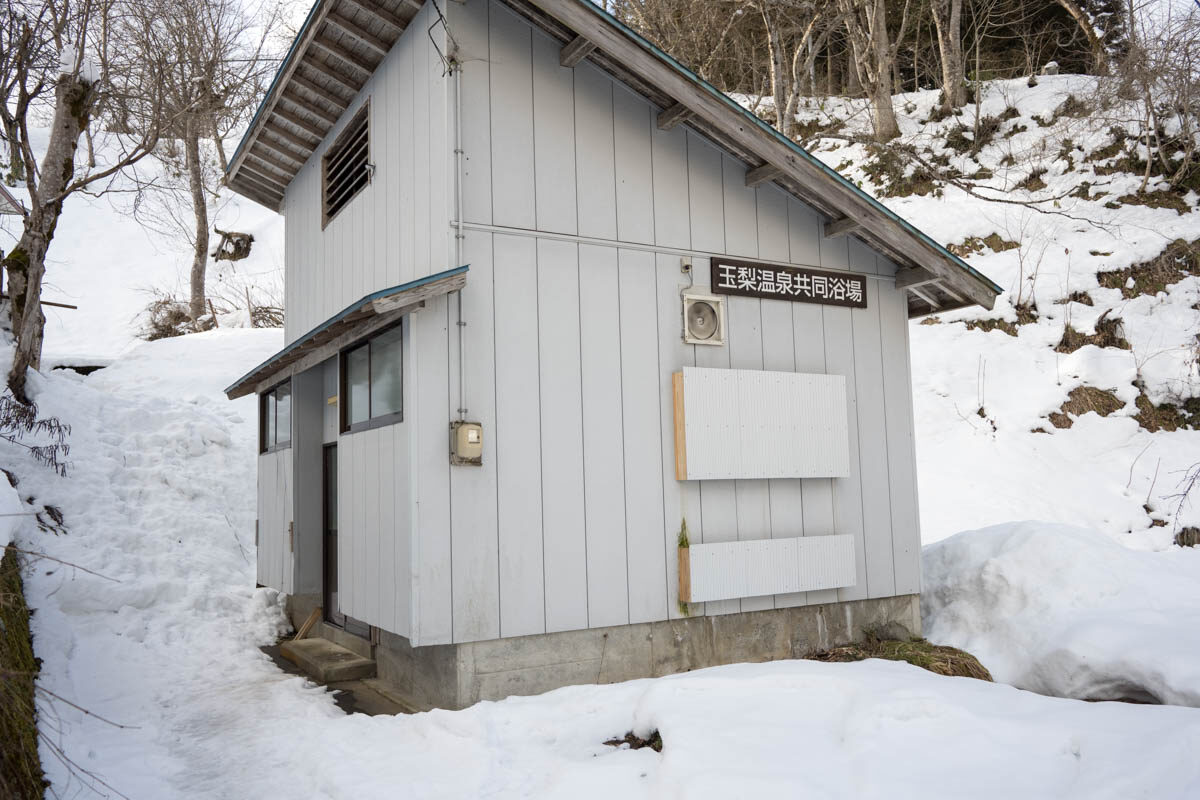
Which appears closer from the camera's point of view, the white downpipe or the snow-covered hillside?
the white downpipe

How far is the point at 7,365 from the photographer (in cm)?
1066

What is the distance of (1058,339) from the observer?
14.5 m

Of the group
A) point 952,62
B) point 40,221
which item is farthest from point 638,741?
point 952,62

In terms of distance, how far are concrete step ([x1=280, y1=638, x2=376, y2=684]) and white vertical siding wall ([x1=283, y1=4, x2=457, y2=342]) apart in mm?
3215

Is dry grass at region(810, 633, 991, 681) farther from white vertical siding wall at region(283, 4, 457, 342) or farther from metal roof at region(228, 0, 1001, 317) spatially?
white vertical siding wall at region(283, 4, 457, 342)

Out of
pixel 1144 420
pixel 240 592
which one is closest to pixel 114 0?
pixel 240 592

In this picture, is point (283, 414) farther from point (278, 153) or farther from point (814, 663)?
point (814, 663)

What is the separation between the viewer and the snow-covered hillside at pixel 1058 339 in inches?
476

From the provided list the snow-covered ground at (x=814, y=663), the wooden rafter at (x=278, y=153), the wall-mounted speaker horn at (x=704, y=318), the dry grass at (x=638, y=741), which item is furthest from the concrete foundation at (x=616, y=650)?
the wooden rafter at (x=278, y=153)

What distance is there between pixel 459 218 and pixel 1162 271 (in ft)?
45.1

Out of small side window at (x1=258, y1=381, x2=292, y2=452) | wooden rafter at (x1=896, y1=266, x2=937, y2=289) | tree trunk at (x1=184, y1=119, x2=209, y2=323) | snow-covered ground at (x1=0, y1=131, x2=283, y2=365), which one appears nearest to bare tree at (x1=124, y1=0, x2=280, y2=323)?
tree trunk at (x1=184, y1=119, x2=209, y2=323)

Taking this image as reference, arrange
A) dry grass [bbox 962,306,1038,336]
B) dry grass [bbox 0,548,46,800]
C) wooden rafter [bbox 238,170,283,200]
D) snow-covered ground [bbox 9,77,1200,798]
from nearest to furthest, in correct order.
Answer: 1. dry grass [bbox 0,548,46,800]
2. snow-covered ground [bbox 9,77,1200,798]
3. wooden rafter [bbox 238,170,283,200]
4. dry grass [bbox 962,306,1038,336]

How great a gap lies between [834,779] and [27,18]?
12.9 meters

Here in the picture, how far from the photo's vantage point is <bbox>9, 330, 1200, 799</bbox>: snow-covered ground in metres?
3.91
